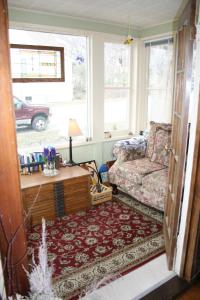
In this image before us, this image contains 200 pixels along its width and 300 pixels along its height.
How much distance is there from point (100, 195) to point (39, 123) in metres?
1.33

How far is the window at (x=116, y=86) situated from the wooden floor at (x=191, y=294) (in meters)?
2.71

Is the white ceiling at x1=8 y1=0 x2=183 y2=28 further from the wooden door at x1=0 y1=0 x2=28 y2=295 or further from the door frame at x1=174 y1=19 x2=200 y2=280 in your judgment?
the wooden door at x1=0 y1=0 x2=28 y2=295

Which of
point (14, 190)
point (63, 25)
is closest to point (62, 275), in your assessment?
point (14, 190)

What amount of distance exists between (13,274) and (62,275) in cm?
91

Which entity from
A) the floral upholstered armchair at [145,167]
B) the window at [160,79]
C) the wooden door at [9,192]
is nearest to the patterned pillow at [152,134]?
the floral upholstered armchair at [145,167]

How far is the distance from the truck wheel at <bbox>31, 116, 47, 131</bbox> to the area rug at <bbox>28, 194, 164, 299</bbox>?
1312mm

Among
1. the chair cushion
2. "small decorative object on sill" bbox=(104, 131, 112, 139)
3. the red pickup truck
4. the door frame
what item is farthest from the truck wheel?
the door frame

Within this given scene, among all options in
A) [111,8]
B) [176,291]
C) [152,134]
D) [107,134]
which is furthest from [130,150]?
[176,291]

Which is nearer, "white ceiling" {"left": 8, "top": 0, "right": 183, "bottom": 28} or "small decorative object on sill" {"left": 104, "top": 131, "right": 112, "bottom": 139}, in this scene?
"white ceiling" {"left": 8, "top": 0, "right": 183, "bottom": 28}

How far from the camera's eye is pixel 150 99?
4293 mm

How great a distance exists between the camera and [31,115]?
3.39 m

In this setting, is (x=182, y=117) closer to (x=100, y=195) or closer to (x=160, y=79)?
(x=100, y=195)

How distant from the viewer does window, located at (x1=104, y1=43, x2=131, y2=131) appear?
3914 millimetres

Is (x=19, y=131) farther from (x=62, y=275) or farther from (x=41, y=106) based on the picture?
(x=62, y=275)
